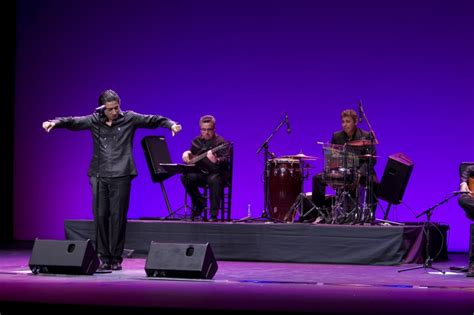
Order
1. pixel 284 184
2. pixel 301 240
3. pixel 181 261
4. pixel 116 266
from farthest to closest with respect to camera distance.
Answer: pixel 284 184
pixel 301 240
pixel 116 266
pixel 181 261

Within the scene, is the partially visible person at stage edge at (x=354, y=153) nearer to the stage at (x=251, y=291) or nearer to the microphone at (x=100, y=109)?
the stage at (x=251, y=291)

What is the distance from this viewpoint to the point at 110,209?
23.4 ft

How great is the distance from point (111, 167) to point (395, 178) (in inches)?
125

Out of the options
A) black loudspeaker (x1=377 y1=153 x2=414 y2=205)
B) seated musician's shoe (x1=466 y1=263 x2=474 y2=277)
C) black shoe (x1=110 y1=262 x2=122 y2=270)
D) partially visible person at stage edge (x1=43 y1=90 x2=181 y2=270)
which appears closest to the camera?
seated musician's shoe (x1=466 y1=263 x2=474 y2=277)

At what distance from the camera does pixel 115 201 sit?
7.09m

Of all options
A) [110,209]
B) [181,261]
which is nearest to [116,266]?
[110,209]

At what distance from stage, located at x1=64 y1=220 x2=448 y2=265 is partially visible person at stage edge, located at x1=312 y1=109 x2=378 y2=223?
20.8 inches

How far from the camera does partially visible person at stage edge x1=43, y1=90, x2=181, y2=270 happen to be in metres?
7.06

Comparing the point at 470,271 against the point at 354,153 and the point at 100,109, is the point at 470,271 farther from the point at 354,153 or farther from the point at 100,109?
the point at 100,109

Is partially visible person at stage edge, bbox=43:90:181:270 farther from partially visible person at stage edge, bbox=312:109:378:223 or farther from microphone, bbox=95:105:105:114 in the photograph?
partially visible person at stage edge, bbox=312:109:378:223

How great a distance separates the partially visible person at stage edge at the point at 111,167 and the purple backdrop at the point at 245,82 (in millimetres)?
3310

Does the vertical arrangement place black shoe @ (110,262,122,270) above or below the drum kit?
below

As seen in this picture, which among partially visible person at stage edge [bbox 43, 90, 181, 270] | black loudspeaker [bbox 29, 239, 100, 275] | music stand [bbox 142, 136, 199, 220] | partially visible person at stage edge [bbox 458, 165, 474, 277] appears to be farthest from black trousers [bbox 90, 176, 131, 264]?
partially visible person at stage edge [bbox 458, 165, 474, 277]

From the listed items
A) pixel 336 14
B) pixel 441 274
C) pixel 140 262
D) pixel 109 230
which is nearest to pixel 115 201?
pixel 109 230
